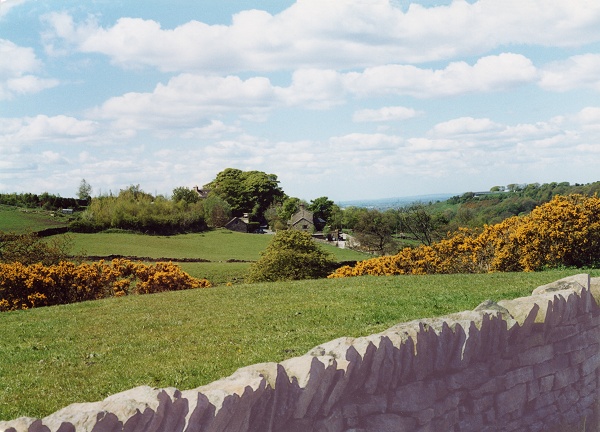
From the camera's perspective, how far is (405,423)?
14.0 ft

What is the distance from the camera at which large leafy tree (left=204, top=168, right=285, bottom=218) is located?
54.9 ft

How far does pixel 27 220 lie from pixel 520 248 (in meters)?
11.2

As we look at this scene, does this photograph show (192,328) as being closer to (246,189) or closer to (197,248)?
(197,248)

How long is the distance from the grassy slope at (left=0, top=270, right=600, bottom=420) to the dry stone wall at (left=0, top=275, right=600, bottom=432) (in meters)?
1.76

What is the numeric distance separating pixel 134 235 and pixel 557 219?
379 inches

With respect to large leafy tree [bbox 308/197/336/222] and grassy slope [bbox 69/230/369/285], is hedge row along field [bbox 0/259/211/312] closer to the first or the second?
grassy slope [bbox 69/230/369/285]

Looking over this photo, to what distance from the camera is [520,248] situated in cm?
1492

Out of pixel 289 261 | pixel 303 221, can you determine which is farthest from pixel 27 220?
pixel 303 221

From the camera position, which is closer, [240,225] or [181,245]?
[181,245]

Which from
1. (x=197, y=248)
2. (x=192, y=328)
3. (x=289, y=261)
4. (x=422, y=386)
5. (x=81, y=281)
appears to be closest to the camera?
(x=422, y=386)

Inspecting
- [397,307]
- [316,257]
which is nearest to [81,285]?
[316,257]

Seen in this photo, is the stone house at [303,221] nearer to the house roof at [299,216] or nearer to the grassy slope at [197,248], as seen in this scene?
the house roof at [299,216]

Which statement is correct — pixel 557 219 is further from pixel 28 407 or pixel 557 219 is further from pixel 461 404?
pixel 28 407

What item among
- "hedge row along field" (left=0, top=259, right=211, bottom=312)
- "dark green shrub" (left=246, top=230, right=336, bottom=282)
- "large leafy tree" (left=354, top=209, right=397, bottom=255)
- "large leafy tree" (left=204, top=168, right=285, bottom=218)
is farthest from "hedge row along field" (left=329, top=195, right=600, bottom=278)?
"large leafy tree" (left=354, top=209, right=397, bottom=255)
